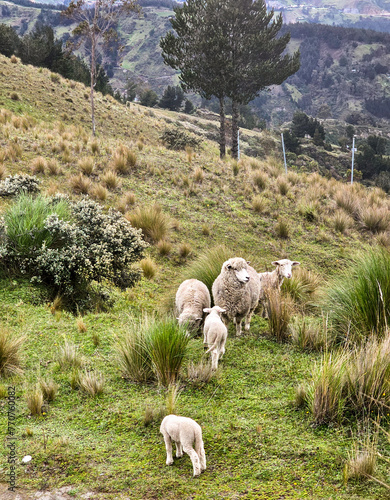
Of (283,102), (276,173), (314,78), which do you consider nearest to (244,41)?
(276,173)

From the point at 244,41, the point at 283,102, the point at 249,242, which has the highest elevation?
the point at 283,102

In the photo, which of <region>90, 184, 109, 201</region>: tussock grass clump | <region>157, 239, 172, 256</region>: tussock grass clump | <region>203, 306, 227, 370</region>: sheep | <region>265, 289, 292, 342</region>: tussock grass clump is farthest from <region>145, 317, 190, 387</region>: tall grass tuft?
<region>90, 184, 109, 201</region>: tussock grass clump

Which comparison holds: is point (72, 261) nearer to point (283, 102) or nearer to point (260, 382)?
point (260, 382)

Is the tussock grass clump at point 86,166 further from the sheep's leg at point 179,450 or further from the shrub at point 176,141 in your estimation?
the shrub at point 176,141

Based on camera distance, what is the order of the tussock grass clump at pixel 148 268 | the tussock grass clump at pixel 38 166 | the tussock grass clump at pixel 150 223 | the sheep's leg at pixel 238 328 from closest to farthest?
1. the sheep's leg at pixel 238 328
2. the tussock grass clump at pixel 148 268
3. the tussock grass clump at pixel 150 223
4. the tussock grass clump at pixel 38 166

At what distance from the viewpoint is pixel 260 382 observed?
16.3 feet

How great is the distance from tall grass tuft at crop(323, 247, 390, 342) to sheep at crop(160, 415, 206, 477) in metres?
2.91

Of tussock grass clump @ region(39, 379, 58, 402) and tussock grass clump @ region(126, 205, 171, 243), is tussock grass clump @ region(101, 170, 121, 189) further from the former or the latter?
tussock grass clump @ region(39, 379, 58, 402)

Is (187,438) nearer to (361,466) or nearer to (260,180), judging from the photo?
(361,466)

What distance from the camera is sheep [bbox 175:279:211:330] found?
624 centimetres

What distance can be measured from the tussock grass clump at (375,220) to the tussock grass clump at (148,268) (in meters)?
8.91

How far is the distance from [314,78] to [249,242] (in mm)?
186512

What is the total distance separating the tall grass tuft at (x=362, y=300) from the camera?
19.1 ft

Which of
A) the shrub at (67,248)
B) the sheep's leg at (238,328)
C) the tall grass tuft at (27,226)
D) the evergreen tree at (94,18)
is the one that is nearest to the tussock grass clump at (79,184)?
the shrub at (67,248)
